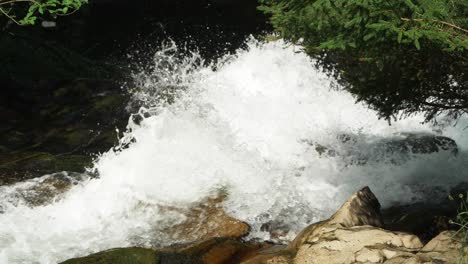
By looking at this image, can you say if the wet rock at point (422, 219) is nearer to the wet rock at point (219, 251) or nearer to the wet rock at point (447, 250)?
the wet rock at point (447, 250)

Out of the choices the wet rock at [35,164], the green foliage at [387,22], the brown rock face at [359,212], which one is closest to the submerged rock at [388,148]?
the brown rock face at [359,212]

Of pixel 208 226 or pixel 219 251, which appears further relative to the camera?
pixel 208 226

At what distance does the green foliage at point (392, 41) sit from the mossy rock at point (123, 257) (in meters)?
2.94

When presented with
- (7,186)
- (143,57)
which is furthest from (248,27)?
(7,186)

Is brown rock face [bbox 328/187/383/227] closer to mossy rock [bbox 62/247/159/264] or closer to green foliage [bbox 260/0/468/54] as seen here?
green foliage [bbox 260/0/468/54]


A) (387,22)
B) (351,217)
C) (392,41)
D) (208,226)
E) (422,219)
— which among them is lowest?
(422,219)

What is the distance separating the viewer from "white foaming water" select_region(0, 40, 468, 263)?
763cm

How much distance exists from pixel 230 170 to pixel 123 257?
398cm

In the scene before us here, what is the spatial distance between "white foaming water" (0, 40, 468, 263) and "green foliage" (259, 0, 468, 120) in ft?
4.15

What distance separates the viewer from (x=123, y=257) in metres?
5.65

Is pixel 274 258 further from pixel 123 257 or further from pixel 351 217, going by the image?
pixel 123 257

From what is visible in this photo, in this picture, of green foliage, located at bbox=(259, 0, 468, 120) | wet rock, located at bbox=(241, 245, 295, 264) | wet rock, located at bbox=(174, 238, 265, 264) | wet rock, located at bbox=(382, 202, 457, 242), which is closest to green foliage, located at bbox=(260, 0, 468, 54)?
green foliage, located at bbox=(259, 0, 468, 120)

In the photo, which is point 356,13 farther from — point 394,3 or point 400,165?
point 400,165

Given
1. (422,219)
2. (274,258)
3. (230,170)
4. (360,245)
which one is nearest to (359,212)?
(360,245)
